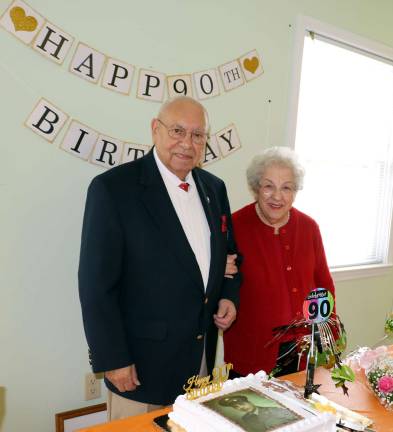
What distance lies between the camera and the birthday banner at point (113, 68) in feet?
5.47

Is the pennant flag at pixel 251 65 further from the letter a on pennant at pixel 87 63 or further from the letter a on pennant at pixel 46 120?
the letter a on pennant at pixel 46 120

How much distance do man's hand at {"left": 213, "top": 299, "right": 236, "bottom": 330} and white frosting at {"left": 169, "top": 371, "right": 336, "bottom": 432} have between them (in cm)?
47

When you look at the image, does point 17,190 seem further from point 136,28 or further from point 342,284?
point 342,284

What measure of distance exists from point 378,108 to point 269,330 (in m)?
2.17

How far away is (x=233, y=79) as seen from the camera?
2248mm

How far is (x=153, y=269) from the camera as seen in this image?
4.67 feet

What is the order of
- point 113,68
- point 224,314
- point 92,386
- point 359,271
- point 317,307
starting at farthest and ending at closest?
point 359,271, point 92,386, point 113,68, point 224,314, point 317,307

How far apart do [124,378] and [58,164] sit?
0.93 m

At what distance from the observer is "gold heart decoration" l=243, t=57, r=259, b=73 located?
2287mm

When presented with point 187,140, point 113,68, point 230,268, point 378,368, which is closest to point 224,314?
point 230,268

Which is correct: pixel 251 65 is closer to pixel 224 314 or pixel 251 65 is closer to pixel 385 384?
pixel 224 314

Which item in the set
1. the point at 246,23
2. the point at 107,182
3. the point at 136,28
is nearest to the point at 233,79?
the point at 246,23

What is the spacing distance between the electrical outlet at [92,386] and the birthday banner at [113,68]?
4.36 feet

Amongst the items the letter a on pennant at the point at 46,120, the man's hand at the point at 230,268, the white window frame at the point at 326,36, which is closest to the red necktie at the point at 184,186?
the man's hand at the point at 230,268
